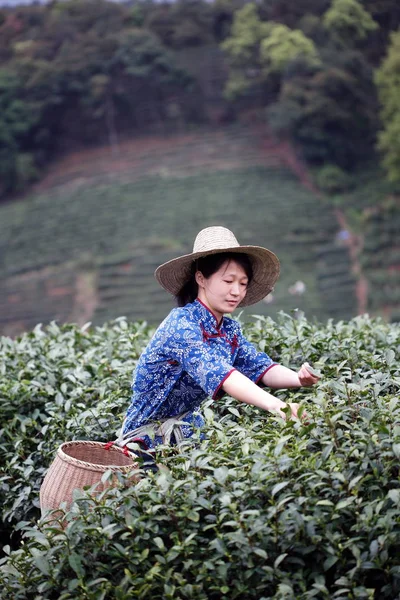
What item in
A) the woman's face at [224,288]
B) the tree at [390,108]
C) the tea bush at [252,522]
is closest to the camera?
the tea bush at [252,522]

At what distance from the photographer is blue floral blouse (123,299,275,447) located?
2.11 metres

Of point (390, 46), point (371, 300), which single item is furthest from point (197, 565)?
point (390, 46)

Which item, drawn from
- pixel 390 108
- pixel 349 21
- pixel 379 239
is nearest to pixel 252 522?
pixel 379 239

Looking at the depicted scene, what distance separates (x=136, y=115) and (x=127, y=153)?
824 millimetres

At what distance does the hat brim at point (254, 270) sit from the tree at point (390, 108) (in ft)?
41.8

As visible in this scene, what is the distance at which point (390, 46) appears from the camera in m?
14.4

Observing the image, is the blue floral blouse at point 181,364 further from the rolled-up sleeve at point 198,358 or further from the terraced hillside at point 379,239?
the terraced hillside at point 379,239

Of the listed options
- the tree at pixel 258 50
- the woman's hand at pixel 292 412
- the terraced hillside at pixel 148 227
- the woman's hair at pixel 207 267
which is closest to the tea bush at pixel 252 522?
the woman's hand at pixel 292 412

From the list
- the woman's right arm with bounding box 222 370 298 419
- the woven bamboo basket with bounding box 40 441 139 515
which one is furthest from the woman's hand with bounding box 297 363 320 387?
the woven bamboo basket with bounding box 40 441 139 515

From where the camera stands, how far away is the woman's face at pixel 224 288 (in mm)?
2188

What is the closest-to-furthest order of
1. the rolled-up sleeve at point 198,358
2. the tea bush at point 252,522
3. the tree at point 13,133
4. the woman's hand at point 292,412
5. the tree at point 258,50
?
the tea bush at point 252,522, the woman's hand at point 292,412, the rolled-up sleeve at point 198,358, the tree at point 258,50, the tree at point 13,133

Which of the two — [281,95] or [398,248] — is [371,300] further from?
[281,95]

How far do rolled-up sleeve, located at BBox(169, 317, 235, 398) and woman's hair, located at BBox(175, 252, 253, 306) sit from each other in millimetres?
155

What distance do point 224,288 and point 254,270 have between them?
0.19 m
